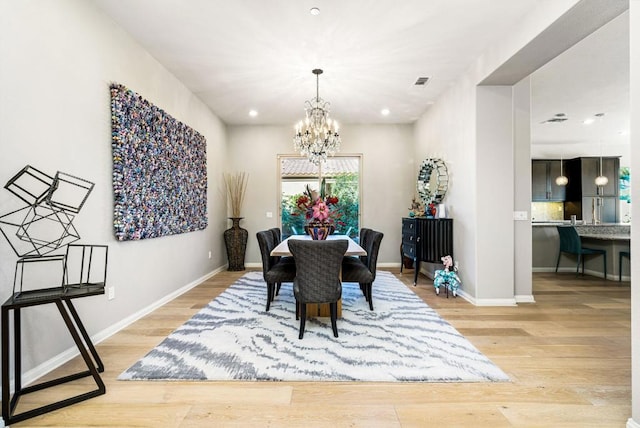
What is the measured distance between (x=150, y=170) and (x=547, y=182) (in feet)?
28.7

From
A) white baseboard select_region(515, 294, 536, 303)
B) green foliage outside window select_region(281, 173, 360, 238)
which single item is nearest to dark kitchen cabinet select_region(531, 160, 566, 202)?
green foliage outside window select_region(281, 173, 360, 238)

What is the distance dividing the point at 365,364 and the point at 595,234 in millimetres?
5473

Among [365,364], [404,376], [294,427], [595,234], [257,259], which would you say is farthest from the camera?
[257,259]

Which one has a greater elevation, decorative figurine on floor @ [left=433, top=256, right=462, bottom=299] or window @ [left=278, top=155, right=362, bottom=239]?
window @ [left=278, top=155, right=362, bottom=239]

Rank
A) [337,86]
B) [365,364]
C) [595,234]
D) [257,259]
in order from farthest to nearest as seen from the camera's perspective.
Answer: [257,259]
[595,234]
[337,86]
[365,364]

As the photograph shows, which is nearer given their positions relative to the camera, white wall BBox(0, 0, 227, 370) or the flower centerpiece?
white wall BBox(0, 0, 227, 370)

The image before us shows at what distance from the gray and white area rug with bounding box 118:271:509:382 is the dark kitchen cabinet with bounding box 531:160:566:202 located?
6360mm

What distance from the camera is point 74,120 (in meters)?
2.50

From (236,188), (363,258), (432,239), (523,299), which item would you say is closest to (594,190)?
(523,299)

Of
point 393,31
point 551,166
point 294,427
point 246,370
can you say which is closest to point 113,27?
point 393,31

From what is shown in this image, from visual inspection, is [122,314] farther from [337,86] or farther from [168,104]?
[337,86]

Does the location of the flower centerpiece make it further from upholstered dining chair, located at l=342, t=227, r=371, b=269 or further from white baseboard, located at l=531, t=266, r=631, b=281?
white baseboard, located at l=531, t=266, r=631, b=281

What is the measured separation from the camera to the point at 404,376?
2.17 meters

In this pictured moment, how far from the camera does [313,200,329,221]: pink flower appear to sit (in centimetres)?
366
